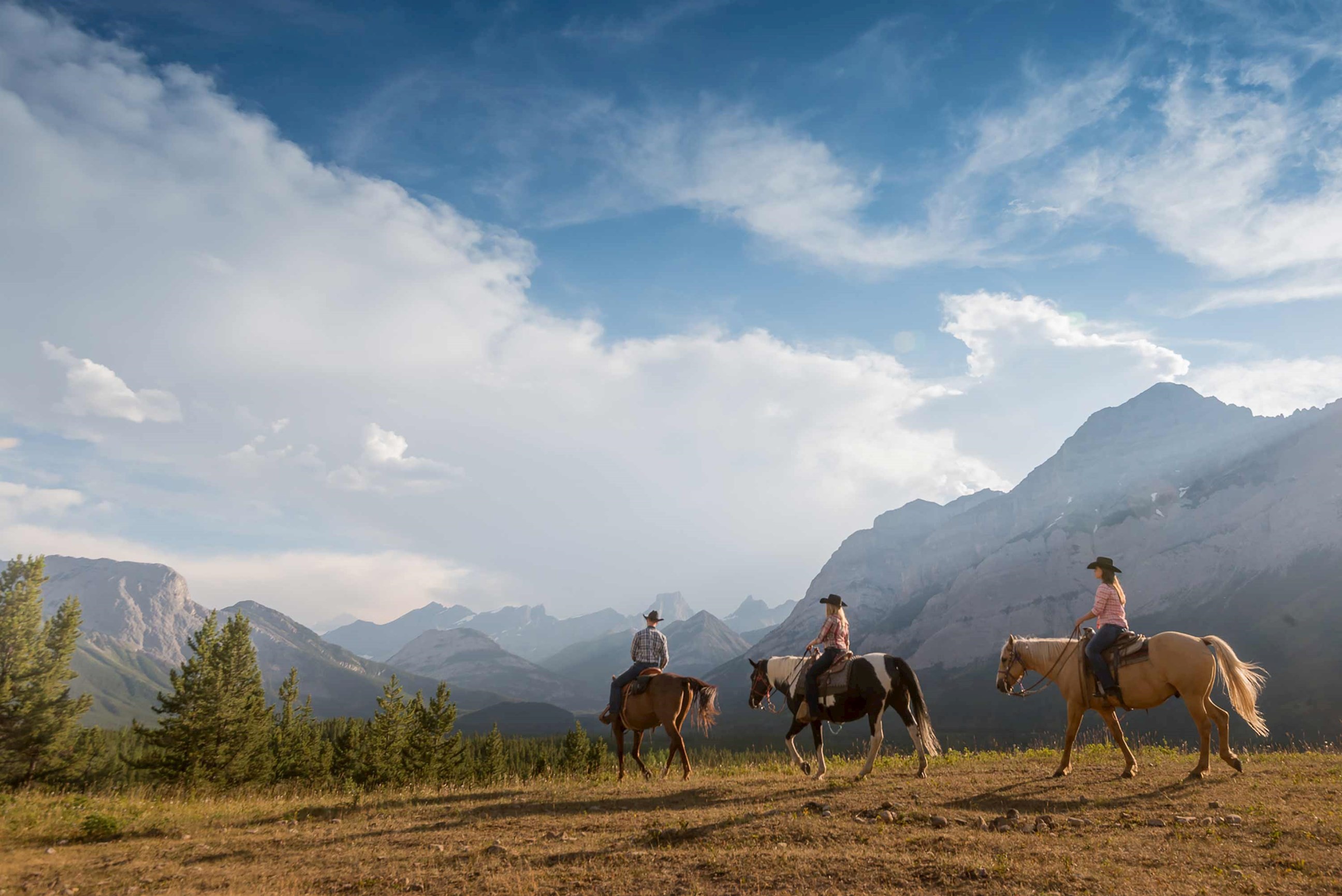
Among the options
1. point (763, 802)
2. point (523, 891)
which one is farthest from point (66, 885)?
point (763, 802)

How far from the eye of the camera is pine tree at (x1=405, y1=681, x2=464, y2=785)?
5750cm

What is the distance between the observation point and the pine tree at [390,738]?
55312mm

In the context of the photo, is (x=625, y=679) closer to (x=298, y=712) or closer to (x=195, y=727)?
(x=195, y=727)

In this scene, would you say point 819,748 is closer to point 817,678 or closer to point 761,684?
point 817,678

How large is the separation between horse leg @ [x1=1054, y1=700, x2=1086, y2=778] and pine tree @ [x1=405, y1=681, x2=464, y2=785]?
5010 centimetres

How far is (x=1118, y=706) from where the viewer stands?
46.8ft

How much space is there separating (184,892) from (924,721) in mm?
12862

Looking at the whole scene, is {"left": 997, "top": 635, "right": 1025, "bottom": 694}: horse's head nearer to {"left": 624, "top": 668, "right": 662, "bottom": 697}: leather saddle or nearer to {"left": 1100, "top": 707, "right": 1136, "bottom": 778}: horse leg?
{"left": 1100, "top": 707, "right": 1136, "bottom": 778}: horse leg

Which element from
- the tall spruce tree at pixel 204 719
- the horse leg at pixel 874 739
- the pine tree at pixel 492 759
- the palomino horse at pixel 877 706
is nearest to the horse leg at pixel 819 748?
the palomino horse at pixel 877 706

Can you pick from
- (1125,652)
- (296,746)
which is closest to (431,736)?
(296,746)

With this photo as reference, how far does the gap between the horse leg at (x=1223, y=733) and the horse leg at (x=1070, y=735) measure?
2.14 m

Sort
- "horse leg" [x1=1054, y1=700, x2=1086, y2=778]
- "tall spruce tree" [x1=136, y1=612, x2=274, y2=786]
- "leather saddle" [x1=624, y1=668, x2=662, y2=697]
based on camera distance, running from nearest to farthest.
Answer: "horse leg" [x1=1054, y1=700, x2=1086, y2=778], "leather saddle" [x1=624, y1=668, x2=662, y2=697], "tall spruce tree" [x1=136, y1=612, x2=274, y2=786]

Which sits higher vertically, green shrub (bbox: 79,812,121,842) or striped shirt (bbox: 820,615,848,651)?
striped shirt (bbox: 820,615,848,651)

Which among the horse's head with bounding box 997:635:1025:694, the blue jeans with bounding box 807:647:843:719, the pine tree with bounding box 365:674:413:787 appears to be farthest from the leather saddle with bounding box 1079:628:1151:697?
the pine tree with bounding box 365:674:413:787
